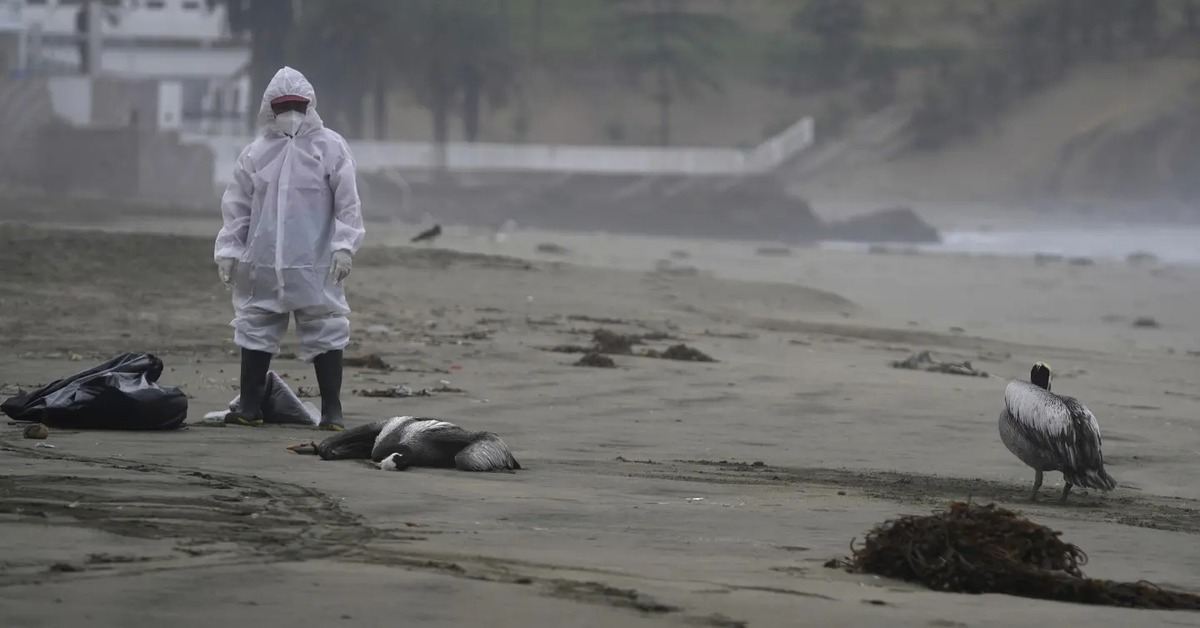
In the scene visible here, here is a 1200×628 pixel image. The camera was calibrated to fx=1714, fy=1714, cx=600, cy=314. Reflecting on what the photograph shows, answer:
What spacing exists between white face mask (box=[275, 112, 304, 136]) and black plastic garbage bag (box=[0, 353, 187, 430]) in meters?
1.34

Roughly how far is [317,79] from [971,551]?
5709 cm

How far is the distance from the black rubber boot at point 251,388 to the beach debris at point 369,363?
252 cm

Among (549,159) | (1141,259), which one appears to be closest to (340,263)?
(1141,259)

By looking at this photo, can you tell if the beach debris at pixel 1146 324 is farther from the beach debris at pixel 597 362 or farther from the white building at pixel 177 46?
the white building at pixel 177 46

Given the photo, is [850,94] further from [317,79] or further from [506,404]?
[506,404]

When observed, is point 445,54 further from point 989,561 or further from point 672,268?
point 989,561

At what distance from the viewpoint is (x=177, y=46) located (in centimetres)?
6003

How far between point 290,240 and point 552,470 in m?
1.82

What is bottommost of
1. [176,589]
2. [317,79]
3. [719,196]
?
[176,589]

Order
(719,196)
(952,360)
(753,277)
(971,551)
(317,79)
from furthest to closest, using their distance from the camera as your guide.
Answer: (317,79), (719,196), (753,277), (952,360), (971,551)

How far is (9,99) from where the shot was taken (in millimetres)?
40312

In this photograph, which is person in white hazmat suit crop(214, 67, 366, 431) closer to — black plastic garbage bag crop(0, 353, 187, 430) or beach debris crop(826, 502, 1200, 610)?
black plastic garbage bag crop(0, 353, 187, 430)

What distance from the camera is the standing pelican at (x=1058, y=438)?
6.75 metres

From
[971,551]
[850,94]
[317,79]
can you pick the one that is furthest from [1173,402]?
[850,94]
